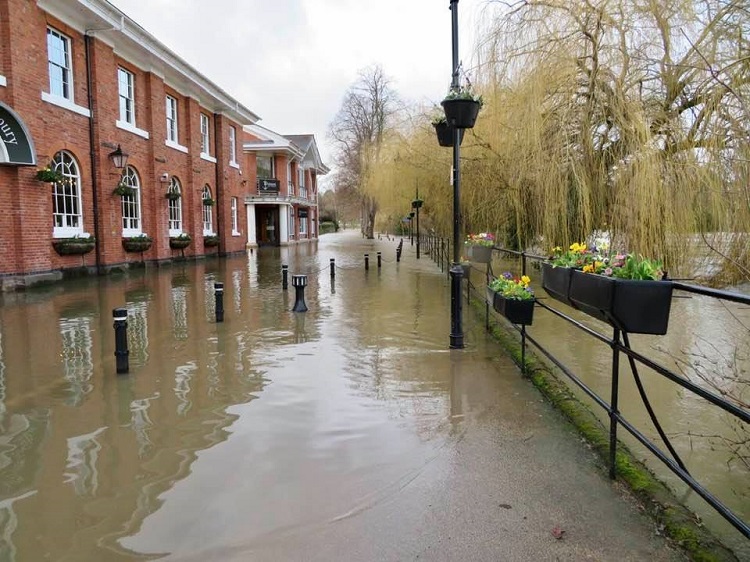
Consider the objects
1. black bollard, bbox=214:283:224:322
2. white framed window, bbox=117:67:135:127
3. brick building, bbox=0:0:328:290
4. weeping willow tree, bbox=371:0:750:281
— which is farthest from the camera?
white framed window, bbox=117:67:135:127

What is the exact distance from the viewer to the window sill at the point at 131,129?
16.9 metres

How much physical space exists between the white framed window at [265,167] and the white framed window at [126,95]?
20.1 metres

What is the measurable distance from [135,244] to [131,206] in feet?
4.99

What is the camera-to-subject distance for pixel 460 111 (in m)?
6.64

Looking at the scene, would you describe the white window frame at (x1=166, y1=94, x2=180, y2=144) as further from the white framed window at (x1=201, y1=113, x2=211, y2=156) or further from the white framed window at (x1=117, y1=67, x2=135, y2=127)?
the white framed window at (x1=117, y1=67, x2=135, y2=127)

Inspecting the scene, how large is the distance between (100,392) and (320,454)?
2.56 metres

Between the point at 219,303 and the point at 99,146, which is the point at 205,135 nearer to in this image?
the point at 99,146

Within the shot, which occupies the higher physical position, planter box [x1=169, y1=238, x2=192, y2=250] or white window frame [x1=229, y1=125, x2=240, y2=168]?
white window frame [x1=229, y1=125, x2=240, y2=168]

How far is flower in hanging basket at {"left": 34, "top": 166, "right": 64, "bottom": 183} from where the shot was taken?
1291 centimetres

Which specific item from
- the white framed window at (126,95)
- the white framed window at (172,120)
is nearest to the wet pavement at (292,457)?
the white framed window at (126,95)

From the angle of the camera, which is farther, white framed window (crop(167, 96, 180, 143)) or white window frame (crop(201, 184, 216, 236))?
white window frame (crop(201, 184, 216, 236))

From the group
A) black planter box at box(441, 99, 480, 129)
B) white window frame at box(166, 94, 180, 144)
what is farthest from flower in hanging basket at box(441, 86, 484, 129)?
white window frame at box(166, 94, 180, 144)

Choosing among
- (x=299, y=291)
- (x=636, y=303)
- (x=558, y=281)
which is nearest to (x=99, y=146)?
(x=299, y=291)

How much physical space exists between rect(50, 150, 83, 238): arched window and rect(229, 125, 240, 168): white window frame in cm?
1178
